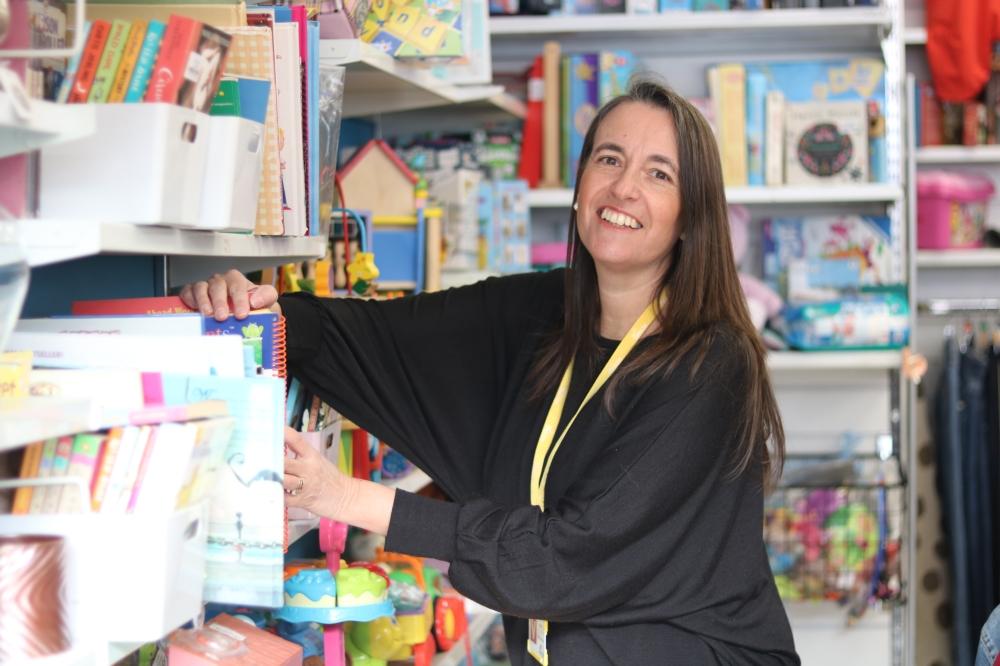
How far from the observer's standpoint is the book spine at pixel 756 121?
3.69 m

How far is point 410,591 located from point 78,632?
1.20 m

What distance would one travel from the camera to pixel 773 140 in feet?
12.1

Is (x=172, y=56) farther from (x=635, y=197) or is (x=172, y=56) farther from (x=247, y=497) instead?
(x=635, y=197)

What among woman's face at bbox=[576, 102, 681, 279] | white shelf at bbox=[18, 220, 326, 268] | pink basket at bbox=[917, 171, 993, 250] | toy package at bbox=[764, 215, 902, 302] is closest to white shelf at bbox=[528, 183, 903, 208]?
toy package at bbox=[764, 215, 902, 302]

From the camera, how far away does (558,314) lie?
89.5 inches

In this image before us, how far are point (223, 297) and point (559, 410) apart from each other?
704 mm

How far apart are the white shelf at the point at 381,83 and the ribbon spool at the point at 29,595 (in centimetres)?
109

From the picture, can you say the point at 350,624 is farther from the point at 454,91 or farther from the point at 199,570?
the point at 454,91

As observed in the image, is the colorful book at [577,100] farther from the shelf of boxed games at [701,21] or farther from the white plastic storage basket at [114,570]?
the white plastic storage basket at [114,570]

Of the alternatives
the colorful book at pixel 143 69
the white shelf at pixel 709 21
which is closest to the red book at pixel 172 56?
the colorful book at pixel 143 69

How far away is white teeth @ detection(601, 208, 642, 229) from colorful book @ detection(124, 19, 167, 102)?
1.03m

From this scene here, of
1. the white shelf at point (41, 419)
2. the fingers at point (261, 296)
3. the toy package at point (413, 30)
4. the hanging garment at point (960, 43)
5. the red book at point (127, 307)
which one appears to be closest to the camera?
the white shelf at point (41, 419)

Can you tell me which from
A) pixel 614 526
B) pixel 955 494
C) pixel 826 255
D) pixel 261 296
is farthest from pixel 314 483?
pixel 955 494

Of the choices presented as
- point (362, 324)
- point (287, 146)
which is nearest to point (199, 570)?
point (287, 146)
